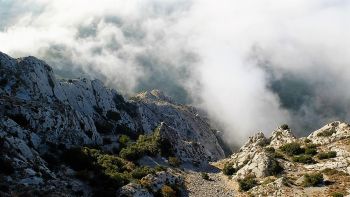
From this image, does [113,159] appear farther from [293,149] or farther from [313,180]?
[293,149]

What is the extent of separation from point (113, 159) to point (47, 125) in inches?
614

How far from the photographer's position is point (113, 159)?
96812mm

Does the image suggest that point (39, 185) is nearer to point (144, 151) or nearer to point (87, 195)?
point (87, 195)

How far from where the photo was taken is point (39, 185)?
214ft

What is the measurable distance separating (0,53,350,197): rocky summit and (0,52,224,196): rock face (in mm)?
212

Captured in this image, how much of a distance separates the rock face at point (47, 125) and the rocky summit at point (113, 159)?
0.21m

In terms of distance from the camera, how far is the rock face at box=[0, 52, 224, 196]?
67312 millimetres

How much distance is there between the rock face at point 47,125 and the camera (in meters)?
67.3

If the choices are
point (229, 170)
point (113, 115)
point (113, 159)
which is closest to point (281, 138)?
point (229, 170)

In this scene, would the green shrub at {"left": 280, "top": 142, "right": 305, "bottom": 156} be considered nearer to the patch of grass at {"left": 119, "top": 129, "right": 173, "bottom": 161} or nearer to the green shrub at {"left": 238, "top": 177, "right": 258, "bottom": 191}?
the green shrub at {"left": 238, "top": 177, "right": 258, "bottom": 191}

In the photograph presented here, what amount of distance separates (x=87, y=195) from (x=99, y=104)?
74.8 meters

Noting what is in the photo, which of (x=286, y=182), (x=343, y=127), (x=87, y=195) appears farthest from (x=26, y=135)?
(x=343, y=127)

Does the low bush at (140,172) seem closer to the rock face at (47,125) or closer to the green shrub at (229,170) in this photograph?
the rock face at (47,125)

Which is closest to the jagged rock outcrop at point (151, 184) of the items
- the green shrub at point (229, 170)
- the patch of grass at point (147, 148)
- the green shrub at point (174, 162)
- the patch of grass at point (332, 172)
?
the green shrub at point (174, 162)
